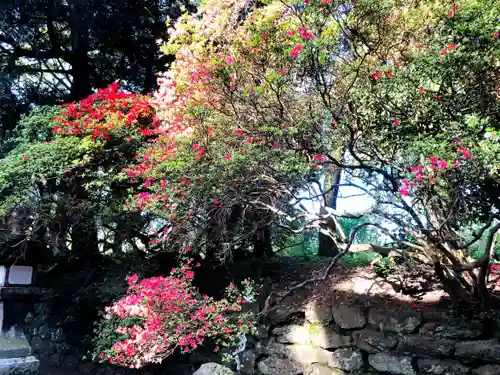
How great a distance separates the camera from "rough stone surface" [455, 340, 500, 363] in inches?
165

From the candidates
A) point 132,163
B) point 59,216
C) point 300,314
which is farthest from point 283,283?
point 59,216

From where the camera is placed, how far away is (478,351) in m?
4.27

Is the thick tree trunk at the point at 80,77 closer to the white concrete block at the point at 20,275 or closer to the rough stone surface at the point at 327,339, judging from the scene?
the white concrete block at the point at 20,275

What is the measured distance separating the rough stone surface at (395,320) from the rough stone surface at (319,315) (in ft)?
1.83

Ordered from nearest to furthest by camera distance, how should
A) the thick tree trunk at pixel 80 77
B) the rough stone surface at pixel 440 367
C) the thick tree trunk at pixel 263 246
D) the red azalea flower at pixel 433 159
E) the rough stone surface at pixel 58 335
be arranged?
1. the red azalea flower at pixel 433 159
2. the rough stone surface at pixel 440 367
3. the thick tree trunk at pixel 263 246
4. the rough stone surface at pixel 58 335
5. the thick tree trunk at pixel 80 77

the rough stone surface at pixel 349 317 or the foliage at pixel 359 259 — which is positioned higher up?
the foliage at pixel 359 259

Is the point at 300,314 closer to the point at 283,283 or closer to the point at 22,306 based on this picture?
the point at 283,283

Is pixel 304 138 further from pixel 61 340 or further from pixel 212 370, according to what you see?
pixel 61 340

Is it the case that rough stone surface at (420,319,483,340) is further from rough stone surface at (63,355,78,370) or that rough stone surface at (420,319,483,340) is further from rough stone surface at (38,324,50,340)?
rough stone surface at (38,324,50,340)

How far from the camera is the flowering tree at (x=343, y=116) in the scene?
12.1 ft

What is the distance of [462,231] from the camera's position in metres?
4.62

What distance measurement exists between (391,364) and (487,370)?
0.97 meters

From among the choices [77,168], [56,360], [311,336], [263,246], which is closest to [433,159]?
[311,336]

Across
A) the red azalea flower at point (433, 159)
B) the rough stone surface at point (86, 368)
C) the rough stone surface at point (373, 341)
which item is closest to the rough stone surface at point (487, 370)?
the rough stone surface at point (373, 341)
